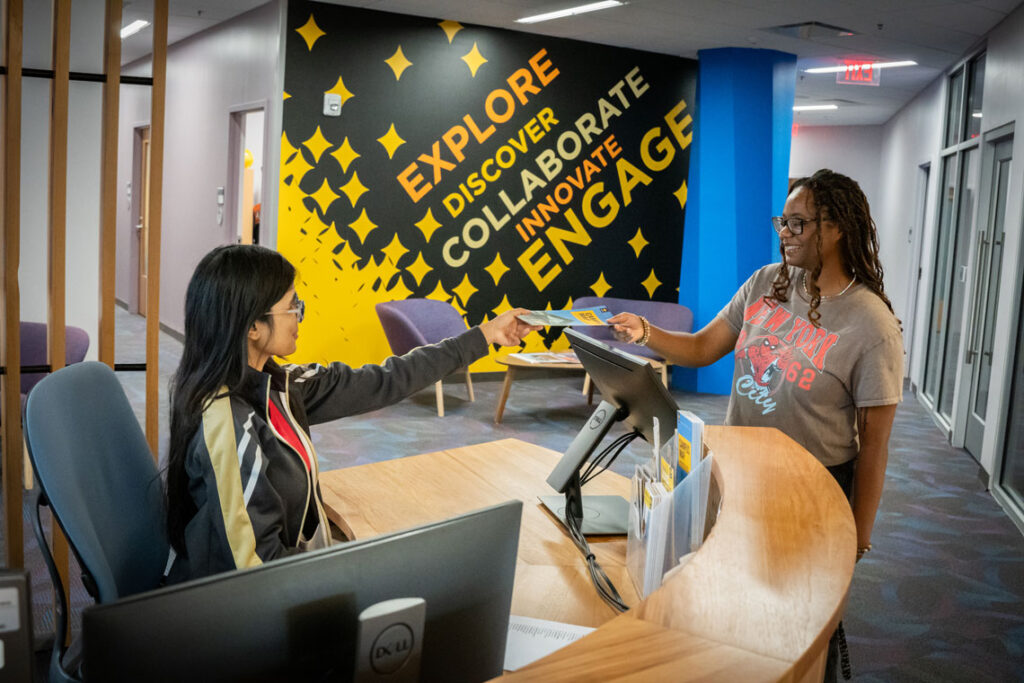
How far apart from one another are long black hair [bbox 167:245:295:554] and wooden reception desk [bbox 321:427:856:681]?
0.43m

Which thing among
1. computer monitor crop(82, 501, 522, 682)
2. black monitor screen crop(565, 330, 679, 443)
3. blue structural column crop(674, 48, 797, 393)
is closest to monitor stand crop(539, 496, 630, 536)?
black monitor screen crop(565, 330, 679, 443)

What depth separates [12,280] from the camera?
109 inches

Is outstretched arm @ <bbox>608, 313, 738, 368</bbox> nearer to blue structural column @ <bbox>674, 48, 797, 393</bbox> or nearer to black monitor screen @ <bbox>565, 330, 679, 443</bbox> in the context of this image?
black monitor screen @ <bbox>565, 330, 679, 443</bbox>

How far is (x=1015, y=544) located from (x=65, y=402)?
14.6ft

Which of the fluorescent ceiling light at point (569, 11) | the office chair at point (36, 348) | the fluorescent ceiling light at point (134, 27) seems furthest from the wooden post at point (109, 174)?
the fluorescent ceiling light at point (134, 27)

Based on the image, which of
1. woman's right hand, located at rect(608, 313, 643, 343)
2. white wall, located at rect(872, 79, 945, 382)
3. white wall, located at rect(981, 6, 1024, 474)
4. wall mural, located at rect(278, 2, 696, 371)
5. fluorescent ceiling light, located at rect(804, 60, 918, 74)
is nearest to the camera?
woman's right hand, located at rect(608, 313, 643, 343)

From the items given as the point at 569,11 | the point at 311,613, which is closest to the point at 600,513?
the point at 311,613

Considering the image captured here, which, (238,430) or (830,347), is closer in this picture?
(238,430)

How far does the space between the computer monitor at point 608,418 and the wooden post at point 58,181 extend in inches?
60.7

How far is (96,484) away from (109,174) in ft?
4.46

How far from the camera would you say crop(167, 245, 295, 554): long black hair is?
1.89 meters

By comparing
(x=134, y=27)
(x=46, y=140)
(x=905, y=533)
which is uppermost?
(x=134, y=27)

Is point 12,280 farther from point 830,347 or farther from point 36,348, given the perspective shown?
point 830,347

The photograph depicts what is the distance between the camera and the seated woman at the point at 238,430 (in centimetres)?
181
